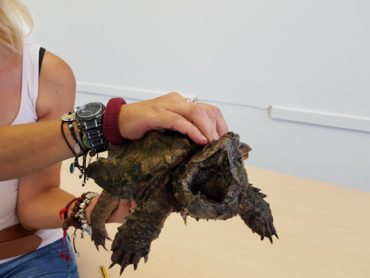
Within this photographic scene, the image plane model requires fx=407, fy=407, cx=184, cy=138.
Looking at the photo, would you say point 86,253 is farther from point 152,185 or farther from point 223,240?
point 152,185

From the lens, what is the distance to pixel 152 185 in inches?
27.4

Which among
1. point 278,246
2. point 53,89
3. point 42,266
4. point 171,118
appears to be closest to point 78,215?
point 42,266

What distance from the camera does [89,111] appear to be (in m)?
0.73

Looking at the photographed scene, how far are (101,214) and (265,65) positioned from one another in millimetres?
1553

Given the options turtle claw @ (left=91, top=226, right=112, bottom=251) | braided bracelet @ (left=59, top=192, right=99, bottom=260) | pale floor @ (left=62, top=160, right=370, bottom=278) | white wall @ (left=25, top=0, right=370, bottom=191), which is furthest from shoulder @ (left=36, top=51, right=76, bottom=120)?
white wall @ (left=25, top=0, right=370, bottom=191)

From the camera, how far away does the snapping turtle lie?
2.15 feet

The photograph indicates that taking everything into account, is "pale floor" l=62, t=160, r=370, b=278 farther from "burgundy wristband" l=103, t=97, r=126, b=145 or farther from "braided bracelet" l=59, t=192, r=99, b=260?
"burgundy wristband" l=103, t=97, r=126, b=145

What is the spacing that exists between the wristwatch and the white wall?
5.28ft

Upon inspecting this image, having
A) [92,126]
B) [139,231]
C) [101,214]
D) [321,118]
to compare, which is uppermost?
[92,126]

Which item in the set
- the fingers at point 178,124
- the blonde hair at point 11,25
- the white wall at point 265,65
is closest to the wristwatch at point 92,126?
the fingers at point 178,124

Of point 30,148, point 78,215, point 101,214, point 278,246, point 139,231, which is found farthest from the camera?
point 278,246

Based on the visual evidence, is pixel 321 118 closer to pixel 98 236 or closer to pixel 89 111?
pixel 98 236

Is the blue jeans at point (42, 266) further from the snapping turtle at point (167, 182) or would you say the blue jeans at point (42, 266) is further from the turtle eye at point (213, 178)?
the turtle eye at point (213, 178)

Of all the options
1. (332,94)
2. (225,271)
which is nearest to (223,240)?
(225,271)
